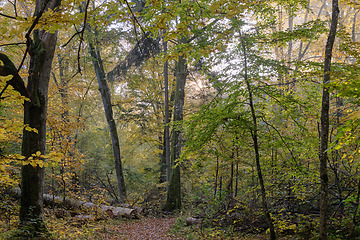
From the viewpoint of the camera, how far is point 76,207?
7539 millimetres

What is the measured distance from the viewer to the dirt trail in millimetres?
6398

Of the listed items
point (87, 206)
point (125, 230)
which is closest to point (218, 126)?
point (125, 230)

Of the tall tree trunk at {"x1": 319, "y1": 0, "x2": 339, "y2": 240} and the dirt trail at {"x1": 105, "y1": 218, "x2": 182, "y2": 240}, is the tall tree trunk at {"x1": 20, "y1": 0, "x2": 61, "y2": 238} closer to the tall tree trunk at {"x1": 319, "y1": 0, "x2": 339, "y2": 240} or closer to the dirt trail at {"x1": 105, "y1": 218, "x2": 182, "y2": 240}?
the dirt trail at {"x1": 105, "y1": 218, "x2": 182, "y2": 240}

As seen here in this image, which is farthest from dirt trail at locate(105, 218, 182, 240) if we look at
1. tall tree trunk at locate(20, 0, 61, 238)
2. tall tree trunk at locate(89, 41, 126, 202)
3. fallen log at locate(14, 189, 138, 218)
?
tall tree trunk at locate(89, 41, 126, 202)

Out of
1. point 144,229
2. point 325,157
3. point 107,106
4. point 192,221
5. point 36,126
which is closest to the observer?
point 325,157

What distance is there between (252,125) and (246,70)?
1.08 m

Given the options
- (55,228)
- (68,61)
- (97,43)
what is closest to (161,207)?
(55,228)

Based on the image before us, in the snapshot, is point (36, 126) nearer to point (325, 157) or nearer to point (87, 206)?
point (87, 206)

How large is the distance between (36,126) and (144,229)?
16.3 feet

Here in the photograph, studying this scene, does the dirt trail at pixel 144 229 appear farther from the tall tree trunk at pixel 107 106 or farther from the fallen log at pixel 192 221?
the tall tree trunk at pixel 107 106

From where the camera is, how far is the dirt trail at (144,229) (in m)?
6.40

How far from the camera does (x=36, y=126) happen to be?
4.26 metres

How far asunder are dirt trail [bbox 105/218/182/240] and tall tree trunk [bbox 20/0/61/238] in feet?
8.41

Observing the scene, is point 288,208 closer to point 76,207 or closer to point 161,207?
point 161,207
